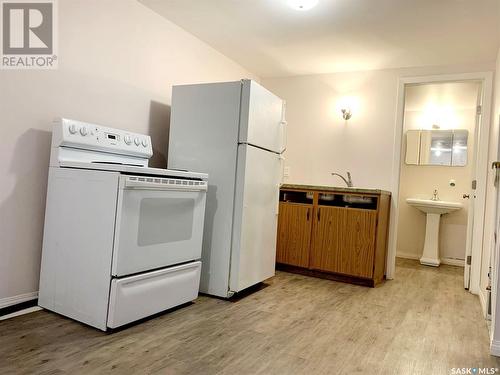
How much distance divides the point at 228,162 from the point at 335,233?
4.59 feet

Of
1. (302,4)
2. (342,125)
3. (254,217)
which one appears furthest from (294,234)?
(302,4)

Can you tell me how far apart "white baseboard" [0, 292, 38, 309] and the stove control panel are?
887 millimetres

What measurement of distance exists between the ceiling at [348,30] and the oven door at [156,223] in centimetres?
139

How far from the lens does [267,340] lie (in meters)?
1.98

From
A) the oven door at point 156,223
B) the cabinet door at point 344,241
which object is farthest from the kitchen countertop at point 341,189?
the oven door at point 156,223

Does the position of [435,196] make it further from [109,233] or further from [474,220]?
[109,233]

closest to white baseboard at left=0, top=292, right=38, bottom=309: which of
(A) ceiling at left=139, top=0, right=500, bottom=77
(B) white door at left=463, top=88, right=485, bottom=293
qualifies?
(A) ceiling at left=139, top=0, right=500, bottom=77

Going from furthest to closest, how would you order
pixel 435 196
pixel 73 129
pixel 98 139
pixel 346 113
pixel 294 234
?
pixel 435 196, pixel 346 113, pixel 294 234, pixel 98 139, pixel 73 129

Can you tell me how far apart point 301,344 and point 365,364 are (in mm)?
340

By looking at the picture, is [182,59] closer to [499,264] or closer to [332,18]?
[332,18]

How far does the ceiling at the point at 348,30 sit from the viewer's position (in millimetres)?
2516

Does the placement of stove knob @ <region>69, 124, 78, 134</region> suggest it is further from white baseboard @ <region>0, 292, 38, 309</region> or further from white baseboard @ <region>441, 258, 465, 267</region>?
white baseboard @ <region>441, 258, 465, 267</region>

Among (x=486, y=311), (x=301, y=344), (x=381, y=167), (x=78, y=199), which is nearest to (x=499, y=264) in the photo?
(x=486, y=311)

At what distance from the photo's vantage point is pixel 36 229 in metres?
2.17
